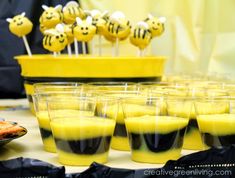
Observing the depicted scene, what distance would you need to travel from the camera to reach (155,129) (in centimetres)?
75

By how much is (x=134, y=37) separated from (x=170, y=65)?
0.59m

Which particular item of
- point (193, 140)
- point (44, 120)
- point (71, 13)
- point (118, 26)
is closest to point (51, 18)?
point (71, 13)

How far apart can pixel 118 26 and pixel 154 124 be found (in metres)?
0.51

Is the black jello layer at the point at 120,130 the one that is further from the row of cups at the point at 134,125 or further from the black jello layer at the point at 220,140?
the black jello layer at the point at 220,140

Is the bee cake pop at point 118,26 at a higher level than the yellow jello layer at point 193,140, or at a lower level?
higher

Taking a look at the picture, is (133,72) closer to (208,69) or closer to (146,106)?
(146,106)

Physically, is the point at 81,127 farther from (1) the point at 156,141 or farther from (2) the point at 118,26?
(2) the point at 118,26

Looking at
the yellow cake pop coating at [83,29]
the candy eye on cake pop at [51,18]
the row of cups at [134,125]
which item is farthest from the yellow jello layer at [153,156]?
the candy eye on cake pop at [51,18]

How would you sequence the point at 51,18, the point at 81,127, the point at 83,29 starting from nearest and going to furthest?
the point at 81,127, the point at 83,29, the point at 51,18

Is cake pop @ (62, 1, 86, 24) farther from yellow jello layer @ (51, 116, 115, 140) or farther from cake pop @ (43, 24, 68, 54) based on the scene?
yellow jello layer @ (51, 116, 115, 140)

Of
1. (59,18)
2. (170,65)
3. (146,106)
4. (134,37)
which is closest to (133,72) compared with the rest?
(134,37)

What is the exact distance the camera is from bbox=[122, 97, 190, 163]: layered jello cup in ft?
2.48

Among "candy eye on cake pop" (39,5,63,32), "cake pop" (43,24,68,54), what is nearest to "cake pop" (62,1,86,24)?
"candy eye on cake pop" (39,5,63,32)

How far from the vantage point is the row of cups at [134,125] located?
28.9 inches
